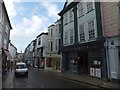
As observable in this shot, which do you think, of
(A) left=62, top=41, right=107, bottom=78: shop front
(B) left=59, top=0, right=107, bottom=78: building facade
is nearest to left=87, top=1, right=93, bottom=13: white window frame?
(B) left=59, top=0, right=107, bottom=78: building facade

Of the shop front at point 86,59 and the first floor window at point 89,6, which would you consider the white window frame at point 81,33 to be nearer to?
the shop front at point 86,59

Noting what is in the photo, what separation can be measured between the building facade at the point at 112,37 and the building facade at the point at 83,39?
0.74 m

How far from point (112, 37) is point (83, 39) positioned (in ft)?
20.1

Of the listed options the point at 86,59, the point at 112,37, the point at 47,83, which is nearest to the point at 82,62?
the point at 86,59

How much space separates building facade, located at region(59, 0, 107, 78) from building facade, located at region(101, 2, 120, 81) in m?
0.74

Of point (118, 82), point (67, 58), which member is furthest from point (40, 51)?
point (118, 82)

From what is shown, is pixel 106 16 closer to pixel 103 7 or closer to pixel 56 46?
pixel 103 7

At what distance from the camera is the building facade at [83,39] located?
57.3ft

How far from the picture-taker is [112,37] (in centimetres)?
1513

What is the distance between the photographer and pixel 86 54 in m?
22.2

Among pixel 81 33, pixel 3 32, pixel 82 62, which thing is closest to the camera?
pixel 81 33

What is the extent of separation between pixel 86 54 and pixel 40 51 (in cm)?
2706

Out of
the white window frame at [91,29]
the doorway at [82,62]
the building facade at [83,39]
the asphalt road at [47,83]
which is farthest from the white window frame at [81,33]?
the asphalt road at [47,83]

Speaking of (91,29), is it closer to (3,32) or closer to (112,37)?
(112,37)
